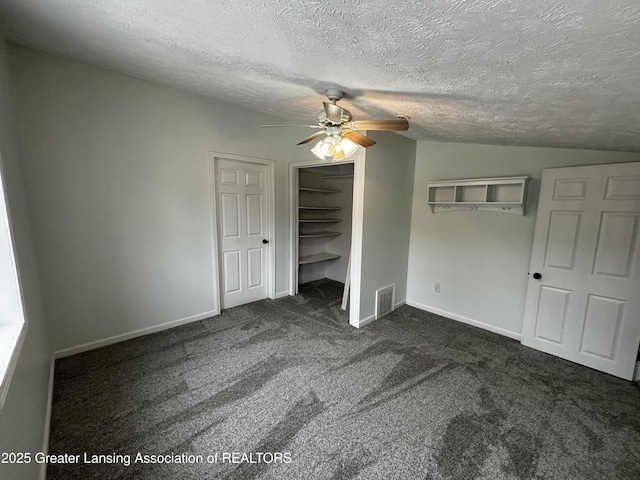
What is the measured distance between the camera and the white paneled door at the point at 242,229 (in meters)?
3.41

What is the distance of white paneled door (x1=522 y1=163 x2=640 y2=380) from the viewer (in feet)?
7.56

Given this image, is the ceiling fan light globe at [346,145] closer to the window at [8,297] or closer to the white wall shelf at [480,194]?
the white wall shelf at [480,194]

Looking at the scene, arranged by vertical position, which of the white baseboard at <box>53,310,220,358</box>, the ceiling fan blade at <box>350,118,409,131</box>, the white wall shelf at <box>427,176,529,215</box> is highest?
the ceiling fan blade at <box>350,118,409,131</box>

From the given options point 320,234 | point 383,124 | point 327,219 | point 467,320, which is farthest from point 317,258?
point 383,124

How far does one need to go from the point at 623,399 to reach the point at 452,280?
1.69 m

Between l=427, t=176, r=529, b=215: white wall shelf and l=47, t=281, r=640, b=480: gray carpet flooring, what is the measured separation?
1517mm

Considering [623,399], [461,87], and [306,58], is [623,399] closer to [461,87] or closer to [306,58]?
[461,87]

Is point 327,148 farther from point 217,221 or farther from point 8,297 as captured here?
point 8,297

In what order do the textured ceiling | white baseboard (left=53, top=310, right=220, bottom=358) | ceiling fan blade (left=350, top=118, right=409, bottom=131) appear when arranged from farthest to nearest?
white baseboard (left=53, top=310, right=220, bottom=358) → ceiling fan blade (left=350, top=118, right=409, bottom=131) → the textured ceiling

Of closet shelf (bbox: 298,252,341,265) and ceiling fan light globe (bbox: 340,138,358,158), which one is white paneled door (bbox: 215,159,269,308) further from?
ceiling fan light globe (bbox: 340,138,358,158)

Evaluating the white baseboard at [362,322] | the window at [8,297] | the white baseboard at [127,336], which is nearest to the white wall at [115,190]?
the white baseboard at [127,336]

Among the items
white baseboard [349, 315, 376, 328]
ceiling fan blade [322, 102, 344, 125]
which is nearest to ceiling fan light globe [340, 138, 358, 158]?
ceiling fan blade [322, 102, 344, 125]

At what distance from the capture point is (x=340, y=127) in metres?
2.15

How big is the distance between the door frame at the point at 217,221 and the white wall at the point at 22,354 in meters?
1.51
